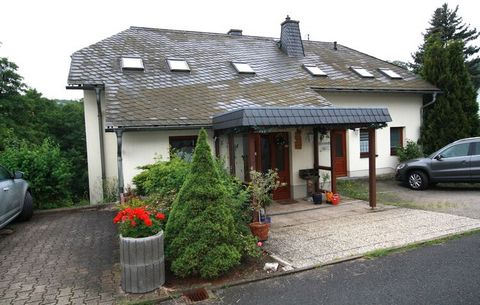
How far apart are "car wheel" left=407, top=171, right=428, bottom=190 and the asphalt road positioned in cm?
664

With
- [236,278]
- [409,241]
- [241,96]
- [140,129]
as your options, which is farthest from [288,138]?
[236,278]

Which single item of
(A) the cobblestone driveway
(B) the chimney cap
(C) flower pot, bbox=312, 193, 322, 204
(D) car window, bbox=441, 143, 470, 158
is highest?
(B) the chimney cap

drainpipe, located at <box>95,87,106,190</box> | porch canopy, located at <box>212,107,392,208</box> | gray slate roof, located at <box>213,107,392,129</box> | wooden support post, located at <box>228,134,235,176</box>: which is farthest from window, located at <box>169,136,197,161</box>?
drainpipe, located at <box>95,87,106,190</box>

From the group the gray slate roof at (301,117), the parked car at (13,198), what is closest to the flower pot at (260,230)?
the gray slate roof at (301,117)

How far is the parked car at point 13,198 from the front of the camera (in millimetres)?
6954

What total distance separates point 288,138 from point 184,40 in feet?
Result: 24.8

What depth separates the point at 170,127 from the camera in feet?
30.6

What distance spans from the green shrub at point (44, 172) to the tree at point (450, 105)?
549 inches

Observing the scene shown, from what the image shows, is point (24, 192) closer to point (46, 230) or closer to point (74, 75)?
point (46, 230)

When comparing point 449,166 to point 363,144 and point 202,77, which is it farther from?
point 202,77

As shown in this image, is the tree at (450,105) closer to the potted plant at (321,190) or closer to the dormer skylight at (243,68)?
the potted plant at (321,190)

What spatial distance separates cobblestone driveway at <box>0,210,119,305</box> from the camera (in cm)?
444

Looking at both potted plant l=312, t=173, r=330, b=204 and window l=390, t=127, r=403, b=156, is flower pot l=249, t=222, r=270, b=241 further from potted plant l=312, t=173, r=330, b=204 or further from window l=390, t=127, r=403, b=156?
window l=390, t=127, r=403, b=156

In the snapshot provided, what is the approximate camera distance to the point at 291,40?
15984 millimetres
